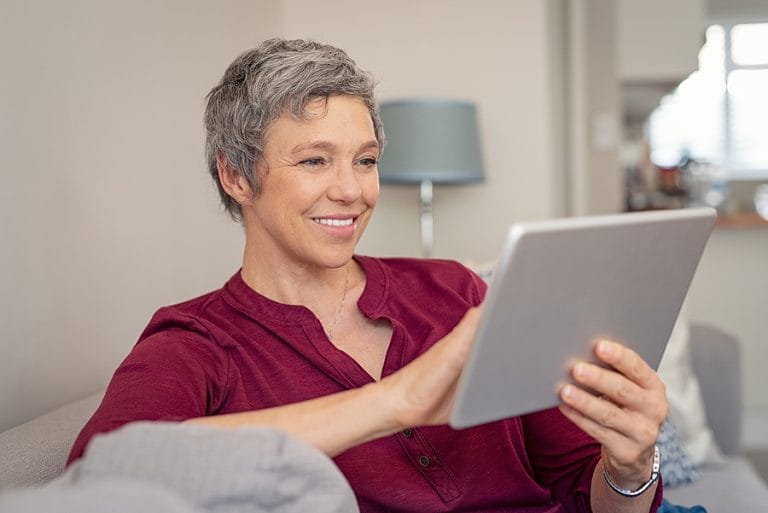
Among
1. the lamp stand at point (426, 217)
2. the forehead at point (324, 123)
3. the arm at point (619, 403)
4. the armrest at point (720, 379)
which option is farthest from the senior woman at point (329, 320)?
the lamp stand at point (426, 217)

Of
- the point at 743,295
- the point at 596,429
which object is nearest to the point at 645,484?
the point at 596,429

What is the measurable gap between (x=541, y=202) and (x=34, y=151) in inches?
86.2

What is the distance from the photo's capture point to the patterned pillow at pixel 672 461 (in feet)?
6.96

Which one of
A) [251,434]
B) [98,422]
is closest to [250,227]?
[98,422]

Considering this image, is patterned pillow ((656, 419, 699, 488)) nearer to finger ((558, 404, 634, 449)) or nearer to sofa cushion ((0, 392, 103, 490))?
finger ((558, 404, 634, 449))

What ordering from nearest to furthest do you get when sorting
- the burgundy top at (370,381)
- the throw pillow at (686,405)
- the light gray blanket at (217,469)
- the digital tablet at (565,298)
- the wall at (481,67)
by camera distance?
1. the light gray blanket at (217,469)
2. the digital tablet at (565,298)
3. the burgundy top at (370,381)
4. the throw pillow at (686,405)
5. the wall at (481,67)

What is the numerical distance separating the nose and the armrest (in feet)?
4.85

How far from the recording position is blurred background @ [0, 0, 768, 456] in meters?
1.67

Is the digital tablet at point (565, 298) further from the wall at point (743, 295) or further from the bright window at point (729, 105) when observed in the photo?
the bright window at point (729, 105)

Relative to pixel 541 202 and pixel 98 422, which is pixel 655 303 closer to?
pixel 98 422

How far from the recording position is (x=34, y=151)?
165cm

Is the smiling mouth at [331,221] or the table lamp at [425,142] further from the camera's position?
the table lamp at [425,142]

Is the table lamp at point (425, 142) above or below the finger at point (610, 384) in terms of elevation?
above

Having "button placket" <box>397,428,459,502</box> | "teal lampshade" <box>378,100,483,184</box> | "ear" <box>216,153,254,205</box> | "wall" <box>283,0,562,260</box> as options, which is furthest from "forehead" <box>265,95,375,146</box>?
"wall" <box>283,0,562,260</box>
